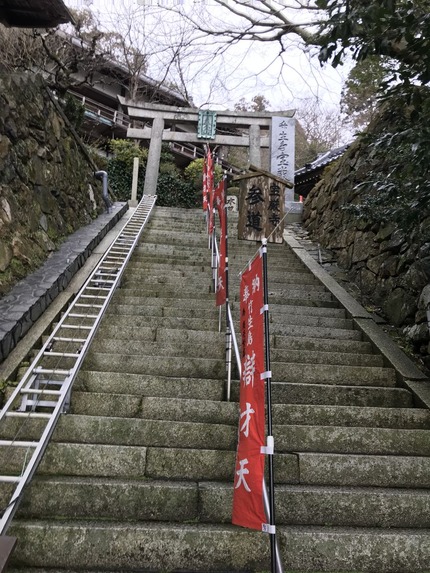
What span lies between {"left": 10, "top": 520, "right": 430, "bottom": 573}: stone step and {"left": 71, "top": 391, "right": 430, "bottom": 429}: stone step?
3.10 feet

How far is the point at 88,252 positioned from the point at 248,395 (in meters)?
→ 4.87

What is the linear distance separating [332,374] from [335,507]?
4.91 feet

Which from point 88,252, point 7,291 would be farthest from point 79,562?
point 88,252

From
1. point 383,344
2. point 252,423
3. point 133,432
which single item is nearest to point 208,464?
point 133,432

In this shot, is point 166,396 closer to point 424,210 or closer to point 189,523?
point 189,523

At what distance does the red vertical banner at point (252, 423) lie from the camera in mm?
2082

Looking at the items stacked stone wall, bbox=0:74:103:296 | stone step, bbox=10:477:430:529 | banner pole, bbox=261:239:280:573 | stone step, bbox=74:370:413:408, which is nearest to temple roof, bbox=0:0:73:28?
stacked stone wall, bbox=0:74:103:296

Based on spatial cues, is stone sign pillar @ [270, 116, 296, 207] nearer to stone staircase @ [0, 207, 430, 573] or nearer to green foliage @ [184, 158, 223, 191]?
green foliage @ [184, 158, 223, 191]

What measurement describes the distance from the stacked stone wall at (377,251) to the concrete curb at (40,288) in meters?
3.74

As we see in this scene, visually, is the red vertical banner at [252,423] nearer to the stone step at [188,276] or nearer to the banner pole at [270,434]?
the banner pole at [270,434]

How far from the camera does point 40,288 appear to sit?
468 centimetres

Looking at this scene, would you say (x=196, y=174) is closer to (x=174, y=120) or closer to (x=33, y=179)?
(x=174, y=120)

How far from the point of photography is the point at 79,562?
2.22 metres

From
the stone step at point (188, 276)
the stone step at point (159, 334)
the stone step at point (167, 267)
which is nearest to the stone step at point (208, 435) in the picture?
the stone step at point (159, 334)
